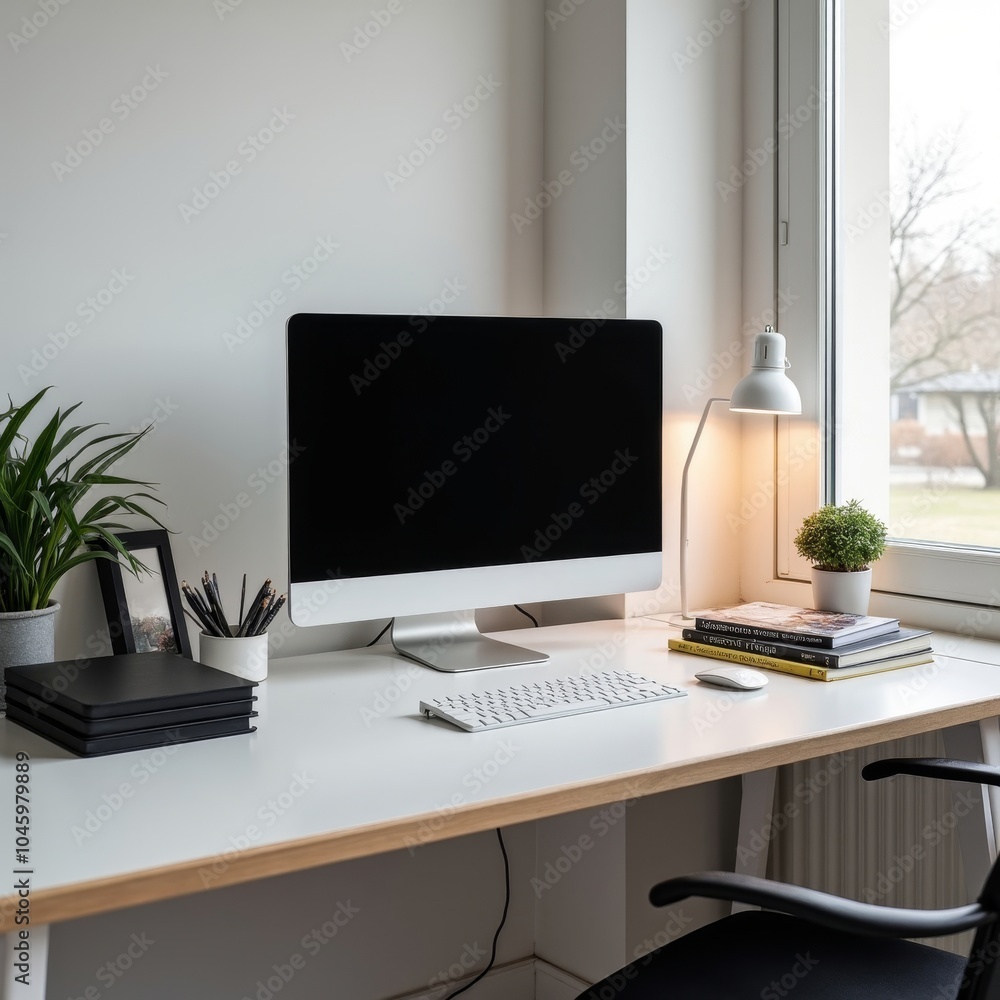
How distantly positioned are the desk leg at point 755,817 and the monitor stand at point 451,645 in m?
0.50

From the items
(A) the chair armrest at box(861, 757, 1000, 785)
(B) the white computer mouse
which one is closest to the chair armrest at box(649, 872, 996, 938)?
(A) the chair armrest at box(861, 757, 1000, 785)

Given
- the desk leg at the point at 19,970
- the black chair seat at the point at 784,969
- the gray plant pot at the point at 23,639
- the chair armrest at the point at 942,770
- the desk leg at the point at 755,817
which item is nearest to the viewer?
the desk leg at the point at 19,970

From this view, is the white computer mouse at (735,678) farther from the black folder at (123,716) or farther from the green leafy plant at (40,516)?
the green leafy plant at (40,516)

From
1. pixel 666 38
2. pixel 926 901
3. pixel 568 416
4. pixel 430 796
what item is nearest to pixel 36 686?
pixel 430 796

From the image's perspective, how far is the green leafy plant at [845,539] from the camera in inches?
73.7

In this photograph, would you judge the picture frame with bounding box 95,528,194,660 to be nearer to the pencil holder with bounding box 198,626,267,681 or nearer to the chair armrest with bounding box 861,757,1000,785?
the pencil holder with bounding box 198,626,267,681

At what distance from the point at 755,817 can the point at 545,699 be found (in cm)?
70

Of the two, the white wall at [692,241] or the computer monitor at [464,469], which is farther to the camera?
the white wall at [692,241]

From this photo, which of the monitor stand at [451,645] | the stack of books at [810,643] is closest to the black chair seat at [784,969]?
the stack of books at [810,643]

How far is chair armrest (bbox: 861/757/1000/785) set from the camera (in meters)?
1.29

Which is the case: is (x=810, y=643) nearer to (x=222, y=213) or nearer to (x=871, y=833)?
(x=871, y=833)

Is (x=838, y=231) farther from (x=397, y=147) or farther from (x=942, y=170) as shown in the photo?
(x=397, y=147)

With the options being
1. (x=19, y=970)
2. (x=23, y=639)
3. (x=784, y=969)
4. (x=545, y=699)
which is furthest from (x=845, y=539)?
(x=19, y=970)

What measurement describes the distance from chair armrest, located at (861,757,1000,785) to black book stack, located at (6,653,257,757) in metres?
0.82
